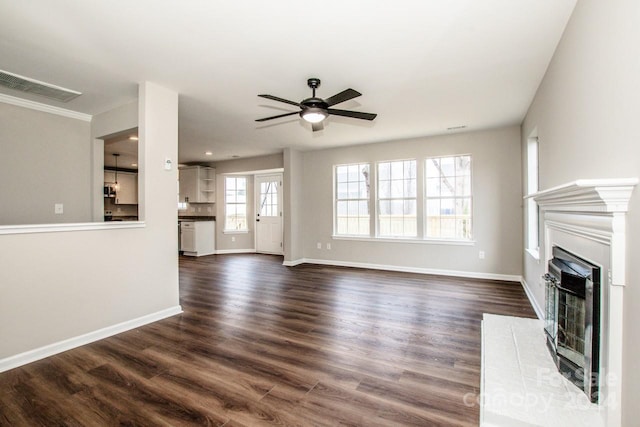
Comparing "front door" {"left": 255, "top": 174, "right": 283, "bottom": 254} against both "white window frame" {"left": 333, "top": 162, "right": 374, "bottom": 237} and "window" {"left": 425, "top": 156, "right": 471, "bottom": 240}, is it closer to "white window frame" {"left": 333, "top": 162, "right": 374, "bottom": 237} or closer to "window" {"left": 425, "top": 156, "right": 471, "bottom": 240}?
"white window frame" {"left": 333, "top": 162, "right": 374, "bottom": 237}

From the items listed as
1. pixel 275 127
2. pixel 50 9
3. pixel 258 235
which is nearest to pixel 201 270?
pixel 258 235

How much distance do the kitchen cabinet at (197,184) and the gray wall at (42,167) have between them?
12.6 ft

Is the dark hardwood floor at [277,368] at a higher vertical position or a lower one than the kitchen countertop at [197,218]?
lower

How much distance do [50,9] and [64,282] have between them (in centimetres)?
213

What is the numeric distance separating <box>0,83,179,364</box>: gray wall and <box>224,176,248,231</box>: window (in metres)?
4.90

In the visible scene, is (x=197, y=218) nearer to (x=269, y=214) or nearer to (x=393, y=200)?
(x=269, y=214)

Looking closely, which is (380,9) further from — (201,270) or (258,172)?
(258,172)

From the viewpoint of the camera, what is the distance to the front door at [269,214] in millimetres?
7901

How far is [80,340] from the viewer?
2.66 m

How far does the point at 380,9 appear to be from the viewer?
78.3 inches

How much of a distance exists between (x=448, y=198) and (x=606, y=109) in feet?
12.7

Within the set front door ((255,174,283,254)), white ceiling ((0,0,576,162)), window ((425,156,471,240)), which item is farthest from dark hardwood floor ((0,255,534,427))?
front door ((255,174,283,254))

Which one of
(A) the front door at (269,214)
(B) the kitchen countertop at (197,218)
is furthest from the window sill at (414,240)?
(B) the kitchen countertop at (197,218)

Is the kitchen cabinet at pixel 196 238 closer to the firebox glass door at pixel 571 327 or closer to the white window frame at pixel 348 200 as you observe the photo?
the white window frame at pixel 348 200
